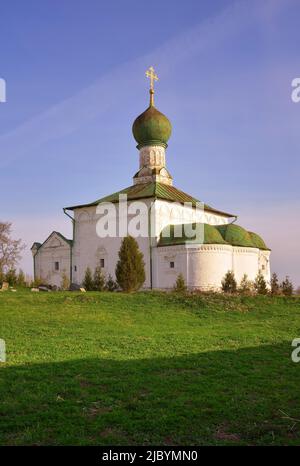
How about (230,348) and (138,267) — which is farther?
(138,267)

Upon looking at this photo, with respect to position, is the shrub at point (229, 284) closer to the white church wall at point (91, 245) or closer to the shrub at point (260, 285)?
→ the shrub at point (260, 285)

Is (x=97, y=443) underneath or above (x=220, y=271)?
underneath

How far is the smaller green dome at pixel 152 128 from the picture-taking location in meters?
29.3

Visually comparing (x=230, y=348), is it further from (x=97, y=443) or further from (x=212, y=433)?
(x=97, y=443)

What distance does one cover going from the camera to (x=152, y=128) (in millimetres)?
29312

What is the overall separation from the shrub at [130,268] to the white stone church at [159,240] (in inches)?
111

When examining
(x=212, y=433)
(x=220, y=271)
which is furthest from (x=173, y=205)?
(x=212, y=433)

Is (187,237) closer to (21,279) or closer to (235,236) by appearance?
(235,236)

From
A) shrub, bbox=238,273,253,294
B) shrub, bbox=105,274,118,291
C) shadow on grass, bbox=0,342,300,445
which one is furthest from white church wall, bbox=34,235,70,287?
shadow on grass, bbox=0,342,300,445

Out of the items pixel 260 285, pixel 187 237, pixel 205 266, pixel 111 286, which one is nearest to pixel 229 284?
pixel 205 266

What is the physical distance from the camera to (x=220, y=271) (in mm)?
24297

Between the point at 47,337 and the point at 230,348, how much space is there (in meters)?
4.19

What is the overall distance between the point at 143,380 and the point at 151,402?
1.16 meters
